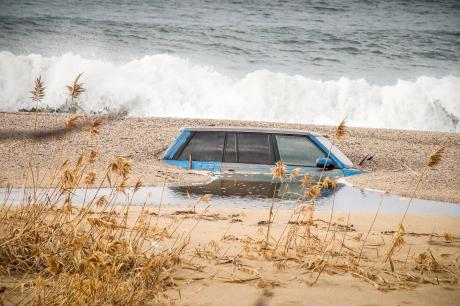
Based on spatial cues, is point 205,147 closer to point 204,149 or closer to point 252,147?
point 204,149

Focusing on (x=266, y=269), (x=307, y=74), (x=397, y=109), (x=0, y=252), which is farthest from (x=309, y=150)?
(x=307, y=74)

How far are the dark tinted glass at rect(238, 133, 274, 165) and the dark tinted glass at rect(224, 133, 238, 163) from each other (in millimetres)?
81

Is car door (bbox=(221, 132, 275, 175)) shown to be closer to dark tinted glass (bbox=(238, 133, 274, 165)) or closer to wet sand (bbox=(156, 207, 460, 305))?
dark tinted glass (bbox=(238, 133, 274, 165))

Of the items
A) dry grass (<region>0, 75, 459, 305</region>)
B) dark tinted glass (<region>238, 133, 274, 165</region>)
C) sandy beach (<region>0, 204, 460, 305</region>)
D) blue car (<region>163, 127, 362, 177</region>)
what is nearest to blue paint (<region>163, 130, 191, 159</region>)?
blue car (<region>163, 127, 362, 177</region>)

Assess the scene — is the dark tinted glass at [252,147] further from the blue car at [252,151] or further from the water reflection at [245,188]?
the water reflection at [245,188]

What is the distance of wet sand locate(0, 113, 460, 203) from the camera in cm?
948

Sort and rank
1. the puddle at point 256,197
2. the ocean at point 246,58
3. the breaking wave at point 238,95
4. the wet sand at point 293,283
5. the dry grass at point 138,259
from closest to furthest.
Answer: the dry grass at point 138,259, the wet sand at point 293,283, the puddle at point 256,197, the breaking wave at point 238,95, the ocean at point 246,58

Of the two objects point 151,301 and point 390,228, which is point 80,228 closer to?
point 151,301

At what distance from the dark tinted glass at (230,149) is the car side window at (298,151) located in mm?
703

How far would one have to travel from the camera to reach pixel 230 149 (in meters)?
9.03

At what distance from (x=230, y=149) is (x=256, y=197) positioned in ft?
4.48

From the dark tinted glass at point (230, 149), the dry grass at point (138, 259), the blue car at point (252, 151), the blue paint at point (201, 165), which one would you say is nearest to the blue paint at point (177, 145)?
the blue car at point (252, 151)

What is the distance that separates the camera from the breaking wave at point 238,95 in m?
29.6

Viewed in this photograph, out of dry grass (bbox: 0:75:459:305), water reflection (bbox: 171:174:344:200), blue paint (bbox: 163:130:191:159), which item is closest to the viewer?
dry grass (bbox: 0:75:459:305)
